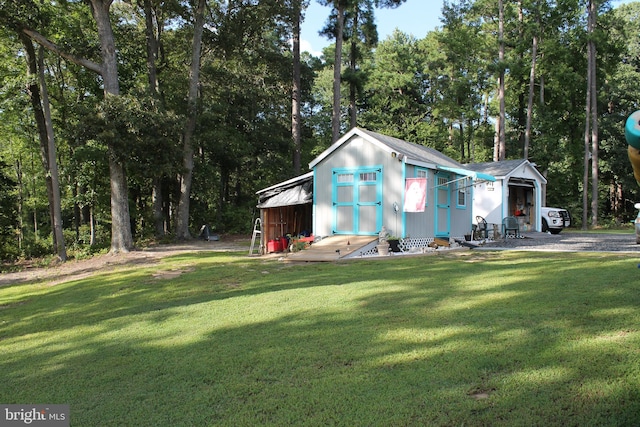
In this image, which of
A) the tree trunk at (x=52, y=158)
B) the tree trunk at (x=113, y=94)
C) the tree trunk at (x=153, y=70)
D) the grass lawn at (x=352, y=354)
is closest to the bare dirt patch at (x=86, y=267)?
the tree trunk at (x=113, y=94)

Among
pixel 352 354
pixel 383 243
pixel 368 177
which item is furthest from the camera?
pixel 368 177

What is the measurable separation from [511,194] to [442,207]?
36.3 feet

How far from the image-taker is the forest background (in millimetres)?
17297

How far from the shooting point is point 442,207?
50.3 feet

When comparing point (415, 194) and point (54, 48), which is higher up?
point (54, 48)

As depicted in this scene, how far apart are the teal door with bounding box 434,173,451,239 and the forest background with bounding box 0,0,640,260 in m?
9.48

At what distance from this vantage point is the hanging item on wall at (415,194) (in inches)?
504

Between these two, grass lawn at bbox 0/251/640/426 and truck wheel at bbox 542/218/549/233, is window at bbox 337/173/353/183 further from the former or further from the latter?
truck wheel at bbox 542/218/549/233

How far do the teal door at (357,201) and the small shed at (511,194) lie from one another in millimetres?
9465

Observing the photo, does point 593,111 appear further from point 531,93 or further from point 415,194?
point 415,194

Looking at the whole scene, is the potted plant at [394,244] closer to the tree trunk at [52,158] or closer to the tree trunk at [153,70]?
the tree trunk at [153,70]

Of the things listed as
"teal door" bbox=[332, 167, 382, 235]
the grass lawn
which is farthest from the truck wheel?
the grass lawn

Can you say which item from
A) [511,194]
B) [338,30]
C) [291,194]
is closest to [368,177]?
[291,194]

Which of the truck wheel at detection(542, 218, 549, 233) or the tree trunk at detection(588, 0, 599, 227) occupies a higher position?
the tree trunk at detection(588, 0, 599, 227)
